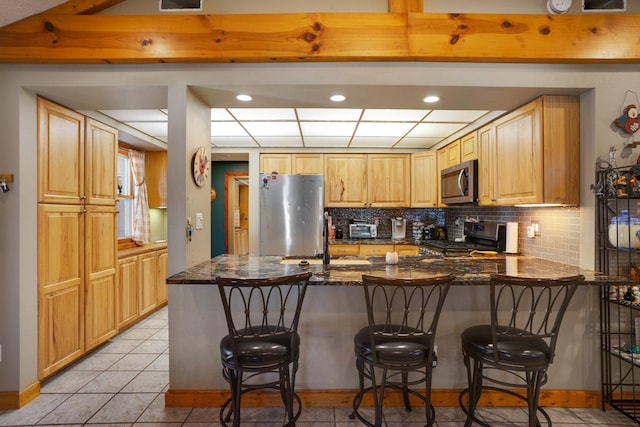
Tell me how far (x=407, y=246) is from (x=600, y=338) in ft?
7.91

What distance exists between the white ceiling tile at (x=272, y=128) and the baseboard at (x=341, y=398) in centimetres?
258

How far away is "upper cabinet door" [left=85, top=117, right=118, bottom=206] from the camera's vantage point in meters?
2.84

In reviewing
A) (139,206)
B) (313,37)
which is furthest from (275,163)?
(313,37)

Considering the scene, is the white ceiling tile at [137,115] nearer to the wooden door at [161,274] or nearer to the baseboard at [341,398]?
the wooden door at [161,274]

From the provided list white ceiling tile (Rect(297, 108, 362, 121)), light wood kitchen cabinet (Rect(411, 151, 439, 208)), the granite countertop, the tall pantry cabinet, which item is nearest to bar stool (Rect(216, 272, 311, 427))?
the granite countertop

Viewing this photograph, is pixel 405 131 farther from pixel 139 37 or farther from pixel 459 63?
pixel 139 37

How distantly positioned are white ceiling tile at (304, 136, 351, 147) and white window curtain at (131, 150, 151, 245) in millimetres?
2241

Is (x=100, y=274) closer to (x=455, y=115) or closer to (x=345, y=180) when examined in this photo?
(x=345, y=180)

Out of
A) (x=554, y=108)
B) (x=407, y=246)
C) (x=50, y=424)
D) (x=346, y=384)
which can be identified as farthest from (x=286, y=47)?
(x=407, y=246)

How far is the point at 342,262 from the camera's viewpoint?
2.49 metres

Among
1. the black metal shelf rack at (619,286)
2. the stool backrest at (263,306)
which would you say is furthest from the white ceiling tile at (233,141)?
the black metal shelf rack at (619,286)

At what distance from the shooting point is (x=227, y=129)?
147 inches

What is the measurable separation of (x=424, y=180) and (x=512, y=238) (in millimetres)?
1639

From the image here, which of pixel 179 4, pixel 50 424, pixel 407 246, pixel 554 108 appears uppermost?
pixel 179 4
